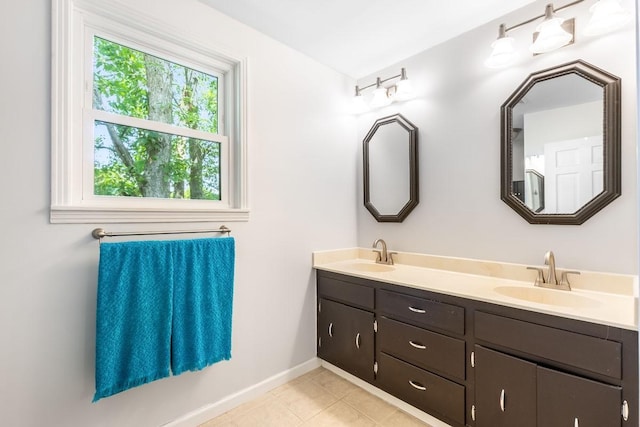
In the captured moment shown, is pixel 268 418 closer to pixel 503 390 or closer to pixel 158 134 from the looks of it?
pixel 503 390

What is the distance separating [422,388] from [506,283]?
2.56ft

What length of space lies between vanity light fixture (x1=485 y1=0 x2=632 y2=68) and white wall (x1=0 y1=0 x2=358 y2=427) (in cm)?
123

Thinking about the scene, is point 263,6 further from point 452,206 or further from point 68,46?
point 452,206

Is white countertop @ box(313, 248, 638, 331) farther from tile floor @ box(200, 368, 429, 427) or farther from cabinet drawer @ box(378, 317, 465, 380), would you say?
tile floor @ box(200, 368, 429, 427)

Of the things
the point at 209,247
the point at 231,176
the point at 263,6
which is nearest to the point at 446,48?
the point at 263,6

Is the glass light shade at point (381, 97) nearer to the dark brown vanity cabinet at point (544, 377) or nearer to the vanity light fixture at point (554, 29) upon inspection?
the vanity light fixture at point (554, 29)

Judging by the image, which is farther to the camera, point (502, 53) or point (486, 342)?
point (502, 53)

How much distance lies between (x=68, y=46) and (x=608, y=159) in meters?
2.63

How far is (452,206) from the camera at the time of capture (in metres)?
2.09

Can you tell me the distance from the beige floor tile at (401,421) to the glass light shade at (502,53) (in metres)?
2.16

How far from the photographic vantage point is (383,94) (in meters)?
2.41

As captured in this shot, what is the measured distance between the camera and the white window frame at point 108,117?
131 centimetres

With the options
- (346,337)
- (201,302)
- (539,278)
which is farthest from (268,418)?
(539,278)

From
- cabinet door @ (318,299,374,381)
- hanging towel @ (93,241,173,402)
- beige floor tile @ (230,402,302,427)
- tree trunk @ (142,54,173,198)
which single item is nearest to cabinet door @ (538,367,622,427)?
cabinet door @ (318,299,374,381)
